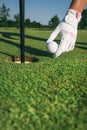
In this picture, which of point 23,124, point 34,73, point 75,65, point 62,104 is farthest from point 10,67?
point 23,124

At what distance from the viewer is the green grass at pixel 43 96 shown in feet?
11.1

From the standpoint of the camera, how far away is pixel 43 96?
444cm

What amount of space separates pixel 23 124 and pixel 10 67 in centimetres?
344

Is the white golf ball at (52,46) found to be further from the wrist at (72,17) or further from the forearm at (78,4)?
the forearm at (78,4)

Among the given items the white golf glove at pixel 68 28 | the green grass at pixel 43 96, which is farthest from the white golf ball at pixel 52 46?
the green grass at pixel 43 96

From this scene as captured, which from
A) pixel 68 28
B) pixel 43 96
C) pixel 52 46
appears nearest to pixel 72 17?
pixel 68 28

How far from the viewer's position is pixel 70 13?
6.35 metres

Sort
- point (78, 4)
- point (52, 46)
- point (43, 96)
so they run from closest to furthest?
point (43, 96) → point (78, 4) → point (52, 46)

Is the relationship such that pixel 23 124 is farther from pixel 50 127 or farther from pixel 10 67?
pixel 10 67

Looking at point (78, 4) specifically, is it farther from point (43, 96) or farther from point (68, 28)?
point (43, 96)

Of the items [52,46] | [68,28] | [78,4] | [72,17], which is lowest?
[52,46]

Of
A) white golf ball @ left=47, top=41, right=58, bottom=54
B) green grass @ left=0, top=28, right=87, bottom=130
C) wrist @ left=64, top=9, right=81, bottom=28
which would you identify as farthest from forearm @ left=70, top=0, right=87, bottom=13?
green grass @ left=0, top=28, right=87, bottom=130

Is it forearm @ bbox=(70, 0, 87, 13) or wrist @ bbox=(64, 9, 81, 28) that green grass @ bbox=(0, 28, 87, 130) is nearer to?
wrist @ bbox=(64, 9, 81, 28)

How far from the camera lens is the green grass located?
3.39m
